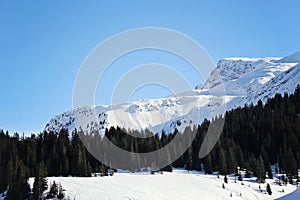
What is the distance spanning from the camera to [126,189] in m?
56.5

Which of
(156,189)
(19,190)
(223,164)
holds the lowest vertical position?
(156,189)

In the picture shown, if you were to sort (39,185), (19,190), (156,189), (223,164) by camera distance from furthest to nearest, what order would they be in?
(223,164) < (156,189) < (19,190) < (39,185)

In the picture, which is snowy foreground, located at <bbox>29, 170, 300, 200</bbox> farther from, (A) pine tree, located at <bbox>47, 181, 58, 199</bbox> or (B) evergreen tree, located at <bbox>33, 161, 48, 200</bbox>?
(B) evergreen tree, located at <bbox>33, 161, 48, 200</bbox>

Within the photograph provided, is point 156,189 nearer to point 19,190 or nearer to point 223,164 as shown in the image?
point 19,190

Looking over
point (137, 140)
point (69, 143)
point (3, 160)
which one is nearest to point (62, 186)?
point (3, 160)

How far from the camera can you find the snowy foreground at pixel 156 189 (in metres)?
53.8

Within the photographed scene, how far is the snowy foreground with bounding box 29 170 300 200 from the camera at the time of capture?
5375 cm

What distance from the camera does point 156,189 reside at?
58656mm

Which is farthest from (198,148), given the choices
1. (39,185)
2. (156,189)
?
(39,185)

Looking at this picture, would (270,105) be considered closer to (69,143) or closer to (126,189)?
(69,143)

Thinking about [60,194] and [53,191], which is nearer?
[60,194]

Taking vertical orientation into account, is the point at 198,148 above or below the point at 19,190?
above

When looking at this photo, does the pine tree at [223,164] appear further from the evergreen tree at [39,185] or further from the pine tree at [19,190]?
the pine tree at [19,190]

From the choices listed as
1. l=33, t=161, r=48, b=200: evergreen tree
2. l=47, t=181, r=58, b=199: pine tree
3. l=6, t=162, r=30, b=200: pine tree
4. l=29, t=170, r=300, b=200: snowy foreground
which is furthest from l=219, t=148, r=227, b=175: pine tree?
l=6, t=162, r=30, b=200: pine tree
